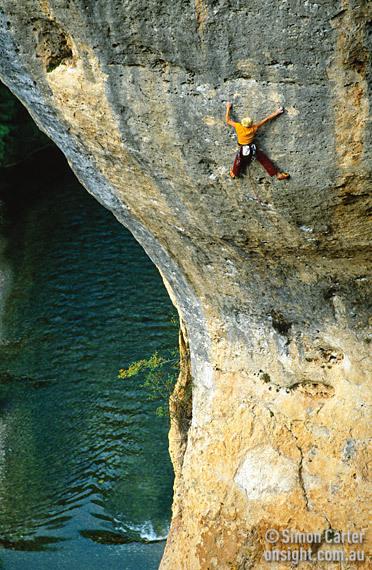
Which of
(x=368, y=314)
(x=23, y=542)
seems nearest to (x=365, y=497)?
(x=368, y=314)

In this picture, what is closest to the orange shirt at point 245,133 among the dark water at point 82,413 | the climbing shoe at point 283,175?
the climbing shoe at point 283,175

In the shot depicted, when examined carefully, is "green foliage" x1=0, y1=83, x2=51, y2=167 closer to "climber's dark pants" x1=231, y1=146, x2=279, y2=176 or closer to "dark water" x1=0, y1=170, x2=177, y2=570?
"dark water" x1=0, y1=170, x2=177, y2=570

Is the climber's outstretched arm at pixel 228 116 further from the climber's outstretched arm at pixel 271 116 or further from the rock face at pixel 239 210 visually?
the climber's outstretched arm at pixel 271 116

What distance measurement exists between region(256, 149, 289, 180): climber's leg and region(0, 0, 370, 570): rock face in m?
0.05

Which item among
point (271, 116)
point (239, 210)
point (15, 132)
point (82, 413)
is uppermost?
point (15, 132)

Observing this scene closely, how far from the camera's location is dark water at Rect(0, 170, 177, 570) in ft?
44.1

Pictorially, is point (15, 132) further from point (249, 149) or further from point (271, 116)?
point (271, 116)

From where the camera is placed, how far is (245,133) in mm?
6422

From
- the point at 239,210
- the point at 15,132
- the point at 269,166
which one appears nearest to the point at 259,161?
the point at 269,166

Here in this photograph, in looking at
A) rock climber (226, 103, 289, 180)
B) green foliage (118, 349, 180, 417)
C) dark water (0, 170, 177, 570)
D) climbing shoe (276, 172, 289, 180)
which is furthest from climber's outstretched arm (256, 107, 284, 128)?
dark water (0, 170, 177, 570)

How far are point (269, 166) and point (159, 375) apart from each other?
27.3 feet

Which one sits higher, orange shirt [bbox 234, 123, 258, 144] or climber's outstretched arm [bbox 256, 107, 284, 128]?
climber's outstretched arm [bbox 256, 107, 284, 128]

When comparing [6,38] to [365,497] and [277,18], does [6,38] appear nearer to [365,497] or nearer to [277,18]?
[277,18]

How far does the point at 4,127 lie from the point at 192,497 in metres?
15.6
